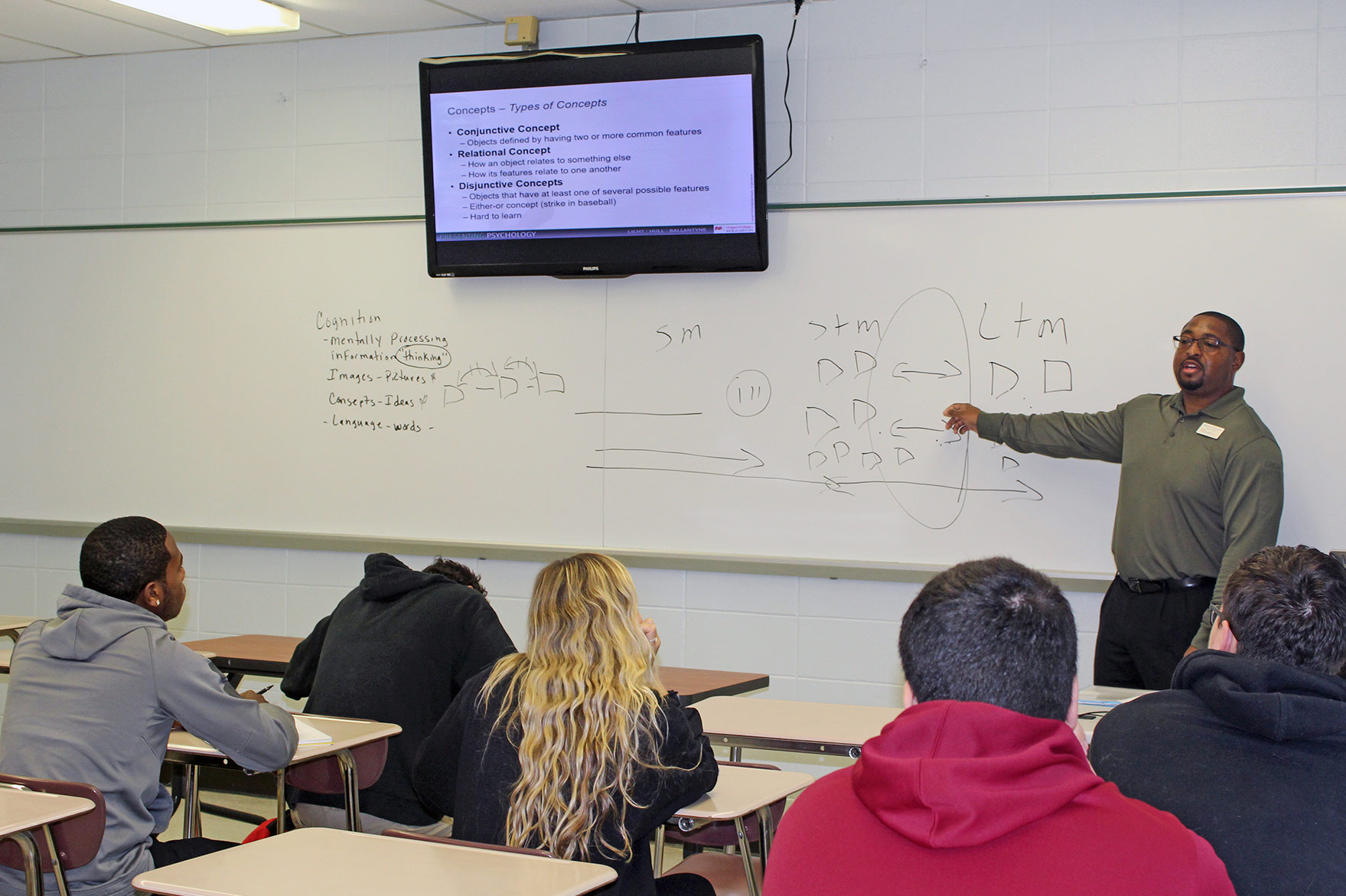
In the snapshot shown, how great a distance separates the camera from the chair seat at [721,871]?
245 cm

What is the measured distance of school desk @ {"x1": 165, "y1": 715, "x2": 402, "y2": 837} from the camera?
8.18ft

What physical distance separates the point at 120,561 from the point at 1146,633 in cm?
271

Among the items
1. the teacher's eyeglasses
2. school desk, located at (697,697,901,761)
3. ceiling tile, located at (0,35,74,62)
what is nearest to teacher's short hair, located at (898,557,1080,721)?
school desk, located at (697,697,901,761)

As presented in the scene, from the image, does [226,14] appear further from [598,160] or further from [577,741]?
[577,741]

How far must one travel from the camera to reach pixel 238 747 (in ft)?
7.68

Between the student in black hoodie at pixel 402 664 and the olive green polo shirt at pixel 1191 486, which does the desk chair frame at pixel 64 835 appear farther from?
the olive green polo shirt at pixel 1191 486

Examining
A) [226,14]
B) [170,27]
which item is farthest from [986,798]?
[170,27]

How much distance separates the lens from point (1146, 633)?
3424 mm

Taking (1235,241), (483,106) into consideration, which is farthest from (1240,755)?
(483,106)

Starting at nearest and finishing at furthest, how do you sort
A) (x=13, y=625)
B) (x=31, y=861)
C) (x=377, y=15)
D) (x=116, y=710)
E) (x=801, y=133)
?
(x=31, y=861) < (x=116, y=710) < (x=13, y=625) < (x=801, y=133) < (x=377, y=15)

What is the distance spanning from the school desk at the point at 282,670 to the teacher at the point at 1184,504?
3.58ft

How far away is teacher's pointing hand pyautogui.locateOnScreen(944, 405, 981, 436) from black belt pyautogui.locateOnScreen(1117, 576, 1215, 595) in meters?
0.68

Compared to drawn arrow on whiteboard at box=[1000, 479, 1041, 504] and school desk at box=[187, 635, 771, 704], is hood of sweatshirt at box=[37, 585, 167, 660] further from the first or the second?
drawn arrow on whiteboard at box=[1000, 479, 1041, 504]

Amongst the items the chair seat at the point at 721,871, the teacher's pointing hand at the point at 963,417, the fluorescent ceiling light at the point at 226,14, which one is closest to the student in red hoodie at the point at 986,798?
the chair seat at the point at 721,871
